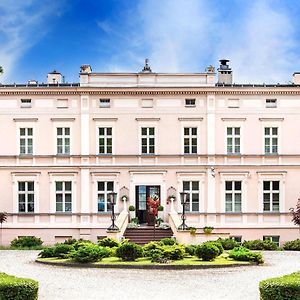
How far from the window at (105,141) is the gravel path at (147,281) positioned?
1527 cm

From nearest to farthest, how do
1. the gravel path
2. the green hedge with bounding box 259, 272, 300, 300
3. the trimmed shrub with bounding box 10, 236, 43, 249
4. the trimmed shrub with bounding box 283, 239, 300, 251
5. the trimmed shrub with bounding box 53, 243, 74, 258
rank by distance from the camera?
the green hedge with bounding box 259, 272, 300, 300 → the gravel path → the trimmed shrub with bounding box 53, 243, 74, 258 → the trimmed shrub with bounding box 283, 239, 300, 251 → the trimmed shrub with bounding box 10, 236, 43, 249

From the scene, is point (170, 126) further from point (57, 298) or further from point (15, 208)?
point (57, 298)

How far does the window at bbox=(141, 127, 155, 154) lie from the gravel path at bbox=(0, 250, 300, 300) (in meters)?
15.8

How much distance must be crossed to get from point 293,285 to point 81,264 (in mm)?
12201

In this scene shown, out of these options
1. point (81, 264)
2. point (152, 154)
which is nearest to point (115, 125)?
point (152, 154)

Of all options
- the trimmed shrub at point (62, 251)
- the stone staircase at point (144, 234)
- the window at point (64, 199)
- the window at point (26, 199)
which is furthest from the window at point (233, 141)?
the trimmed shrub at point (62, 251)

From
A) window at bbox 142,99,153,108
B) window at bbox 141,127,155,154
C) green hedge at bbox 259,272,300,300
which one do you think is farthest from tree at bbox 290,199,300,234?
green hedge at bbox 259,272,300,300

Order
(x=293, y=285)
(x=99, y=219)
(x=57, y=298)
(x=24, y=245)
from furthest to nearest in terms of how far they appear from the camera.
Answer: (x=99, y=219) → (x=24, y=245) → (x=57, y=298) → (x=293, y=285)

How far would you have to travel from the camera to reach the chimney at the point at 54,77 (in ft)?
155

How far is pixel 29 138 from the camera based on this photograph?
146 ft

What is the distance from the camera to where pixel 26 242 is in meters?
40.9

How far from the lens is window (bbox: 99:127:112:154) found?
44.3 metres

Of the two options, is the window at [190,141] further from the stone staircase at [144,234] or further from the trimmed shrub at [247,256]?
Result: the trimmed shrub at [247,256]

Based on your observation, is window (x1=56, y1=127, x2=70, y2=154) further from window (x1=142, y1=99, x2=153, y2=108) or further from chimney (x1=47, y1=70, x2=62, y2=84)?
window (x1=142, y1=99, x2=153, y2=108)
